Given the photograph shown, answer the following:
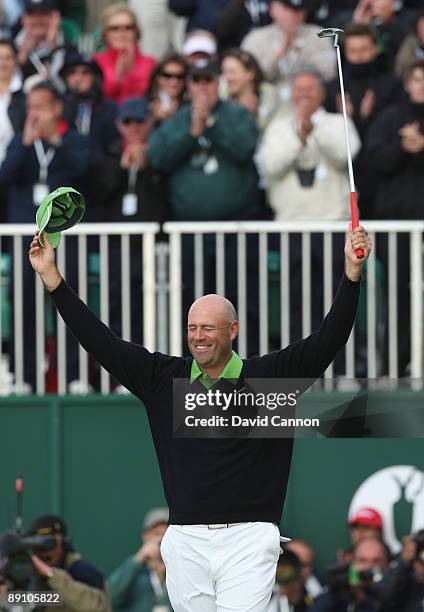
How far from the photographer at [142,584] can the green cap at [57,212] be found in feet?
13.5

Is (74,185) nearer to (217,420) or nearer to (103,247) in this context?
(103,247)

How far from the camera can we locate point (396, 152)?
500 inches

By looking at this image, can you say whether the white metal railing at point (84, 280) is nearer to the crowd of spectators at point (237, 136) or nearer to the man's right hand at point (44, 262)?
the crowd of spectators at point (237, 136)

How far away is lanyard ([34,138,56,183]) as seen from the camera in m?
13.0

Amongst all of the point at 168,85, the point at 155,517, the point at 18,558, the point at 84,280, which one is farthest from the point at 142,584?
the point at 168,85

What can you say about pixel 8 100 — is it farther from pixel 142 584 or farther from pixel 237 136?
pixel 142 584

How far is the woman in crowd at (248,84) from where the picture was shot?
1348cm

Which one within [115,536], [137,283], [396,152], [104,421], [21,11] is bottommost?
[115,536]

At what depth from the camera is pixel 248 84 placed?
13.5m

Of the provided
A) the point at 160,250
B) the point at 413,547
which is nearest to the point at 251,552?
the point at 413,547

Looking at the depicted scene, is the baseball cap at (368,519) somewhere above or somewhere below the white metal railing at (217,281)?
below

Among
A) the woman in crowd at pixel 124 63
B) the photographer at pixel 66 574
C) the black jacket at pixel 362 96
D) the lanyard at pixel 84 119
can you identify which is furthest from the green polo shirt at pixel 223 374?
the woman in crowd at pixel 124 63

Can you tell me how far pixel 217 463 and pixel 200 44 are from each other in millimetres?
6592

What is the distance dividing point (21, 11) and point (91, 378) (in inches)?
167
